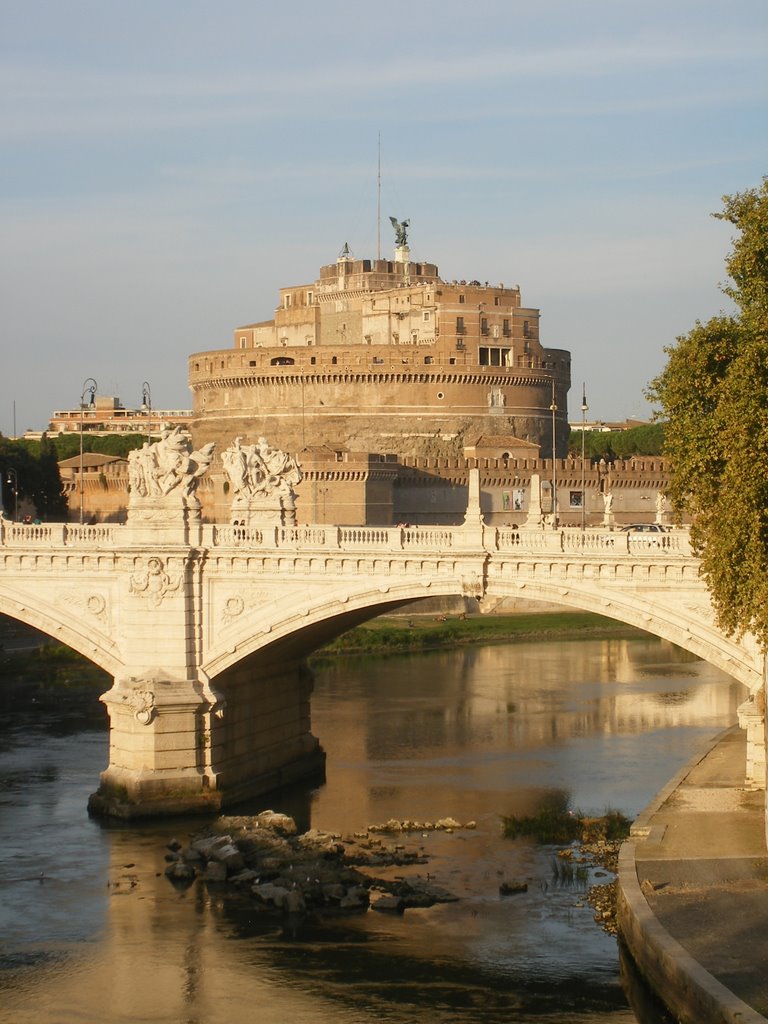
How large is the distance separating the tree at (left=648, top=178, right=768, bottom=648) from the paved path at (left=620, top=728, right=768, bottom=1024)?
2581 mm

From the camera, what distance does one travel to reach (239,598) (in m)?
29.4

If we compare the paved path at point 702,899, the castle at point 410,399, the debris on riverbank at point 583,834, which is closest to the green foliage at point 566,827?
the debris on riverbank at point 583,834

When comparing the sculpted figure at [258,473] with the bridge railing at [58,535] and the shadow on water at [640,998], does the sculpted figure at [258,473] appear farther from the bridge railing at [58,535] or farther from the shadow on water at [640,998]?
the shadow on water at [640,998]

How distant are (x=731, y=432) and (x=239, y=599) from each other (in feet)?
36.7

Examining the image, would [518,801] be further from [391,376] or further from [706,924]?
[391,376]

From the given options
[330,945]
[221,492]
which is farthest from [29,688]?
[221,492]

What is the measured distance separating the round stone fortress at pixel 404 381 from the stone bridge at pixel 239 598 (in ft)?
182

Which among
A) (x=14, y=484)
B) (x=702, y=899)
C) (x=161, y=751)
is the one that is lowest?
(x=702, y=899)

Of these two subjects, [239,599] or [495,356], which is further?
[495,356]

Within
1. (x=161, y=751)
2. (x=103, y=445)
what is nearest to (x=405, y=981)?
(x=161, y=751)

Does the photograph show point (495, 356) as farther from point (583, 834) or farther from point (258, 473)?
point (583, 834)

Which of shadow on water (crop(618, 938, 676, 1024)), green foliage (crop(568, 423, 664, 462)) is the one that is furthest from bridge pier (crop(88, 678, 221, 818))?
green foliage (crop(568, 423, 664, 462))

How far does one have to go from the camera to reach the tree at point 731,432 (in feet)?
66.7

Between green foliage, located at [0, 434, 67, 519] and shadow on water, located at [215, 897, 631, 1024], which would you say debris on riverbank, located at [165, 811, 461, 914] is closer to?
shadow on water, located at [215, 897, 631, 1024]
